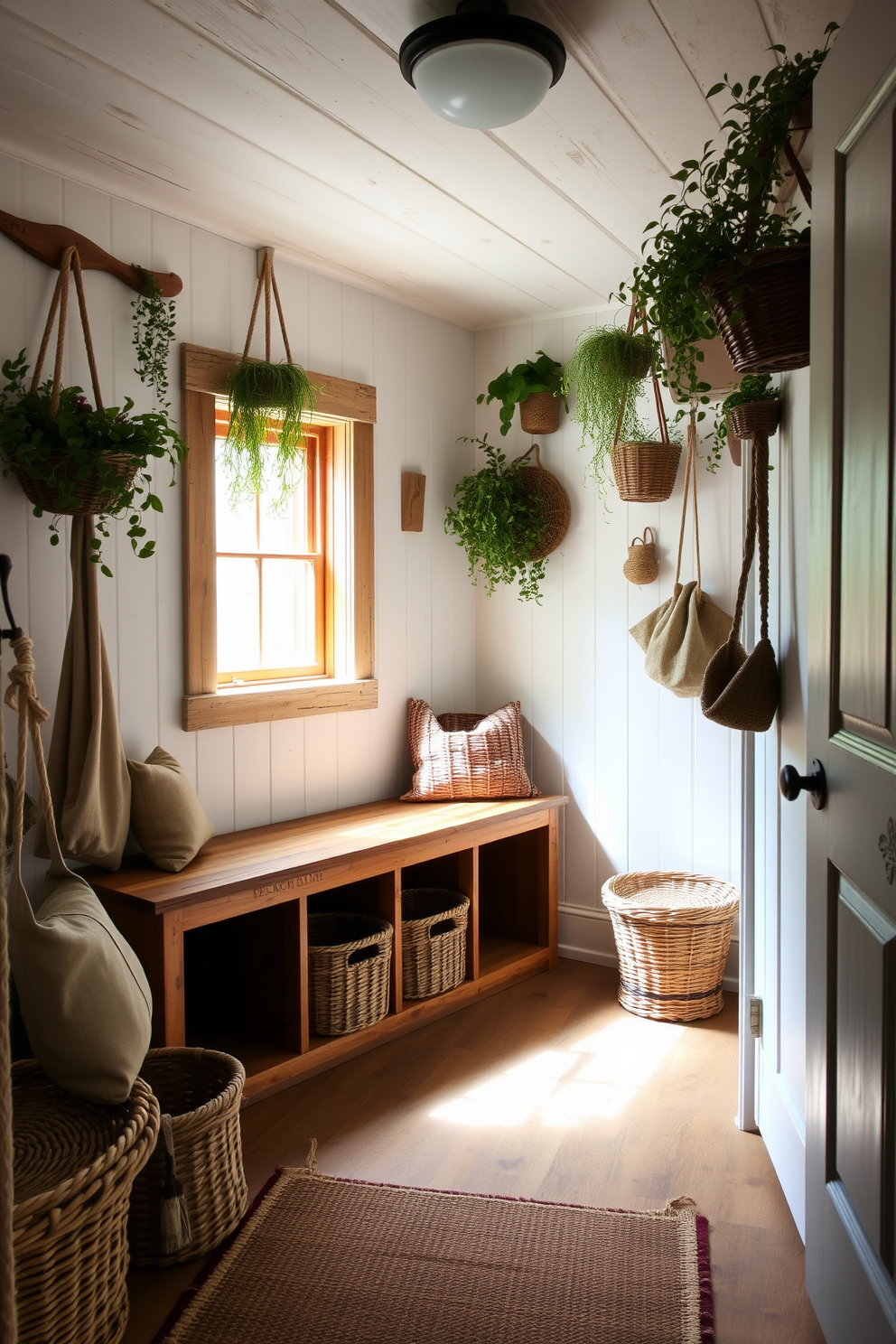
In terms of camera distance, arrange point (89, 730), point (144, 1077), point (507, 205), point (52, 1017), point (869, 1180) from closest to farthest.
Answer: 1. point (869, 1180)
2. point (52, 1017)
3. point (144, 1077)
4. point (89, 730)
5. point (507, 205)

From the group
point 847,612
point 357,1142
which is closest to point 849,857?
point 847,612

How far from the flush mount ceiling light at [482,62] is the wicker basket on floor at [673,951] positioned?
7.72ft

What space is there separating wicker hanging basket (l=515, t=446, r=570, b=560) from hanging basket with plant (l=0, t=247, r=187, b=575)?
1.73 m

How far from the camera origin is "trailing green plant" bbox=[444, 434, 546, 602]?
377cm

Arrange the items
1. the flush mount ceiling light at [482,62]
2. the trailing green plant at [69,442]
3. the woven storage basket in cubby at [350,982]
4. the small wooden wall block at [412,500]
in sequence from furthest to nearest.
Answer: the small wooden wall block at [412,500], the woven storage basket in cubby at [350,982], the trailing green plant at [69,442], the flush mount ceiling light at [482,62]

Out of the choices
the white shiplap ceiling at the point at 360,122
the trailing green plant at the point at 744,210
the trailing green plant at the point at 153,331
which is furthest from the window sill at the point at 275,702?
the trailing green plant at the point at 744,210

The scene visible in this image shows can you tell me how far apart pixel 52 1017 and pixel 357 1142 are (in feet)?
3.46

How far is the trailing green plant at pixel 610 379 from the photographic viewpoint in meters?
3.28

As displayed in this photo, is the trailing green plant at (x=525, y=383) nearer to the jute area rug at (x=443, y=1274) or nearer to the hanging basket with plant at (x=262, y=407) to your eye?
the hanging basket with plant at (x=262, y=407)

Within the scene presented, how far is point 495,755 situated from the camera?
369 cm

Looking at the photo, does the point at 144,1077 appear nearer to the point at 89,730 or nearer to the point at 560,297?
the point at 89,730

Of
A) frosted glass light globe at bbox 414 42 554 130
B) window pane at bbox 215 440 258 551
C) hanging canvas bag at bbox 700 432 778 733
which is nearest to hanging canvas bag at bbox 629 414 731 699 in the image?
hanging canvas bag at bbox 700 432 778 733

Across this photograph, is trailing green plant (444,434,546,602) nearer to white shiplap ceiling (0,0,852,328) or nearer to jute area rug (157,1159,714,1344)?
white shiplap ceiling (0,0,852,328)

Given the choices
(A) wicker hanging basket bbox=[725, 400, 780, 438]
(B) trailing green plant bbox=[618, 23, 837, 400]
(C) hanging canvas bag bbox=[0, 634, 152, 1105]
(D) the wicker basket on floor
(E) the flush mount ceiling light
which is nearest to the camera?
(B) trailing green plant bbox=[618, 23, 837, 400]
